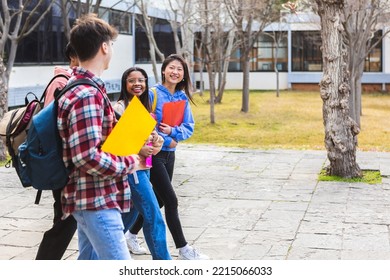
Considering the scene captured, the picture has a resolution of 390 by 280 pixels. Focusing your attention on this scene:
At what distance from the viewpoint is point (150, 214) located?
4633 mm

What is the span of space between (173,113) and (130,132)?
6.77 feet

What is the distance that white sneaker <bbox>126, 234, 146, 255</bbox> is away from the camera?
5.65 meters

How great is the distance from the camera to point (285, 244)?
19.8 ft

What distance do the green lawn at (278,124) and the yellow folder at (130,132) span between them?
10.2m

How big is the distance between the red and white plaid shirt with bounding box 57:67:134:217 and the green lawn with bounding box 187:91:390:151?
10.3 metres

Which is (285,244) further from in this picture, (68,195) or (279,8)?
(279,8)

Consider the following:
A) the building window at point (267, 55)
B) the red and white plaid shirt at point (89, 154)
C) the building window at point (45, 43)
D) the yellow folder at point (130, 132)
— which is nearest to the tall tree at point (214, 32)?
the building window at point (45, 43)

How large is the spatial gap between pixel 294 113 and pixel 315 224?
1998cm

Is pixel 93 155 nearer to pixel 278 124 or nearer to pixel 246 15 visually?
pixel 278 124

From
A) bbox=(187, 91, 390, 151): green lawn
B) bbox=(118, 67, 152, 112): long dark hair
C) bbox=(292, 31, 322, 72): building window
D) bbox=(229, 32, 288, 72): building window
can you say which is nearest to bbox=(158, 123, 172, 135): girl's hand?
bbox=(118, 67, 152, 112): long dark hair

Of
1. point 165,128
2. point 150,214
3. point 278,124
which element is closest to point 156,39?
point 278,124

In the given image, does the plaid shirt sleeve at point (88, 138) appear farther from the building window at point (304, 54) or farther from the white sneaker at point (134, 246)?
the building window at point (304, 54)

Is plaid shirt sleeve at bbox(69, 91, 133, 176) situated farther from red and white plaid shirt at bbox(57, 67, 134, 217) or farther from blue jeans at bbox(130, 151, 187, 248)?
blue jeans at bbox(130, 151, 187, 248)

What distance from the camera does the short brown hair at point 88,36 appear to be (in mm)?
3318
